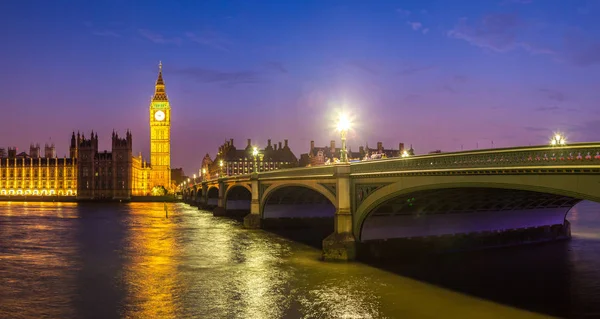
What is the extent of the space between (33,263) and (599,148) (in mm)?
33733

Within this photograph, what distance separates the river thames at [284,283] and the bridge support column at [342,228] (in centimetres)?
119

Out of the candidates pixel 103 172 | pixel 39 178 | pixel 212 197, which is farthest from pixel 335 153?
pixel 39 178

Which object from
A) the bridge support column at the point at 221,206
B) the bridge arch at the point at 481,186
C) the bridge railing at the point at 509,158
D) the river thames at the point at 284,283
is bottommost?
the river thames at the point at 284,283

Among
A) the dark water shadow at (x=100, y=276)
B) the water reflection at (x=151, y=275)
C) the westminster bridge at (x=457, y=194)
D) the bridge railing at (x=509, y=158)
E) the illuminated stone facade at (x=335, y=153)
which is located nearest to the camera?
the bridge railing at (x=509, y=158)

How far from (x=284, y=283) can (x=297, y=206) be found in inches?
1341

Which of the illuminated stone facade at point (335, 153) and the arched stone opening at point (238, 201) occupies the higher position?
the illuminated stone facade at point (335, 153)

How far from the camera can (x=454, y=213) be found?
125 ft

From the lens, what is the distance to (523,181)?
2134 centimetres

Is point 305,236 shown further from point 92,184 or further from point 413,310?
point 92,184

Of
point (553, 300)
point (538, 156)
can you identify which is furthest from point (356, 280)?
point (538, 156)

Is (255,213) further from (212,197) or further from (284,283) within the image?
(212,197)

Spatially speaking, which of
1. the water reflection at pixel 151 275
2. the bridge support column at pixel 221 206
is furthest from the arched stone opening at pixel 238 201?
the water reflection at pixel 151 275

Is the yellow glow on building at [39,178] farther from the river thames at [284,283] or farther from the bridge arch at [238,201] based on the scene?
the river thames at [284,283]

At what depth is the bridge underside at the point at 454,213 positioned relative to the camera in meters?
32.8
